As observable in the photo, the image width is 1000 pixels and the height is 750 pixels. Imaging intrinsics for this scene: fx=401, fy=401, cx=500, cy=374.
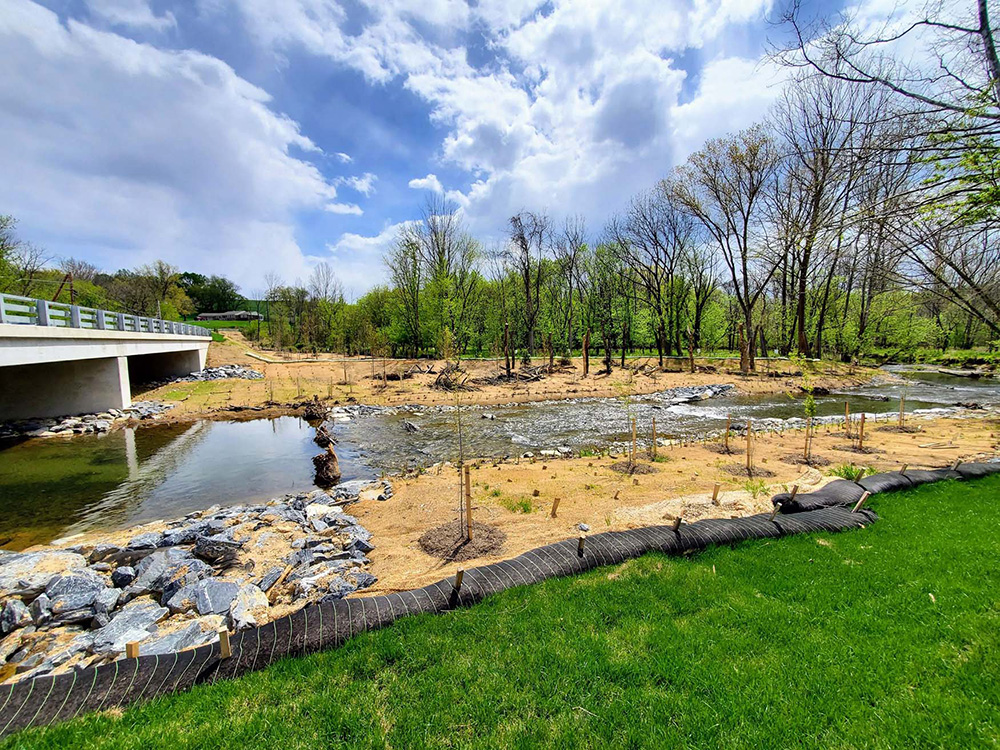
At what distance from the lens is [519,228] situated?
1406 inches

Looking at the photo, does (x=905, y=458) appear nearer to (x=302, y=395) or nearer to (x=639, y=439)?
(x=639, y=439)

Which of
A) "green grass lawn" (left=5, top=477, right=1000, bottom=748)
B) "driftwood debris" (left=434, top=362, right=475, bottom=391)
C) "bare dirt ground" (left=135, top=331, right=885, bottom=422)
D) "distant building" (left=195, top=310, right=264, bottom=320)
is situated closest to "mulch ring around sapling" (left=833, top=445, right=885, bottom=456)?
"bare dirt ground" (left=135, top=331, right=885, bottom=422)

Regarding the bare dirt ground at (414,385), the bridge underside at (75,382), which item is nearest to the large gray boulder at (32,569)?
the bridge underside at (75,382)

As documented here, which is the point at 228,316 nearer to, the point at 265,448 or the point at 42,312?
the point at 42,312

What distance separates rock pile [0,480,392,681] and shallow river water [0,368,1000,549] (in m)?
2.41

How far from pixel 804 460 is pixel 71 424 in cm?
2485

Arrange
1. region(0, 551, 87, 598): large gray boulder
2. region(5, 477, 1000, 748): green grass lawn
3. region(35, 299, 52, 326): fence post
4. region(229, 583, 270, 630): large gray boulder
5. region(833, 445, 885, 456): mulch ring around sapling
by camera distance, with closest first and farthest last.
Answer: region(5, 477, 1000, 748): green grass lawn < region(229, 583, 270, 630): large gray boulder < region(0, 551, 87, 598): large gray boulder < region(833, 445, 885, 456): mulch ring around sapling < region(35, 299, 52, 326): fence post

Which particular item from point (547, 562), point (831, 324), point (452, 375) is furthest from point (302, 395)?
point (831, 324)

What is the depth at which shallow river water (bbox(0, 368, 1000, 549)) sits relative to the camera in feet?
29.6

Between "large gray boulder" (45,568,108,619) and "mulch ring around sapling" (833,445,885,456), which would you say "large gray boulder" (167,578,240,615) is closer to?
"large gray boulder" (45,568,108,619)

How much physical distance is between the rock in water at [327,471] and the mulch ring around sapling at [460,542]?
477 centimetres

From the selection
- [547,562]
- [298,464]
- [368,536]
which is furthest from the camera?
[298,464]

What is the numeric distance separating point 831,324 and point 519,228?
91.5 feet

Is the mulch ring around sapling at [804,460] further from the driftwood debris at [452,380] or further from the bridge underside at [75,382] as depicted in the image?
the bridge underside at [75,382]
